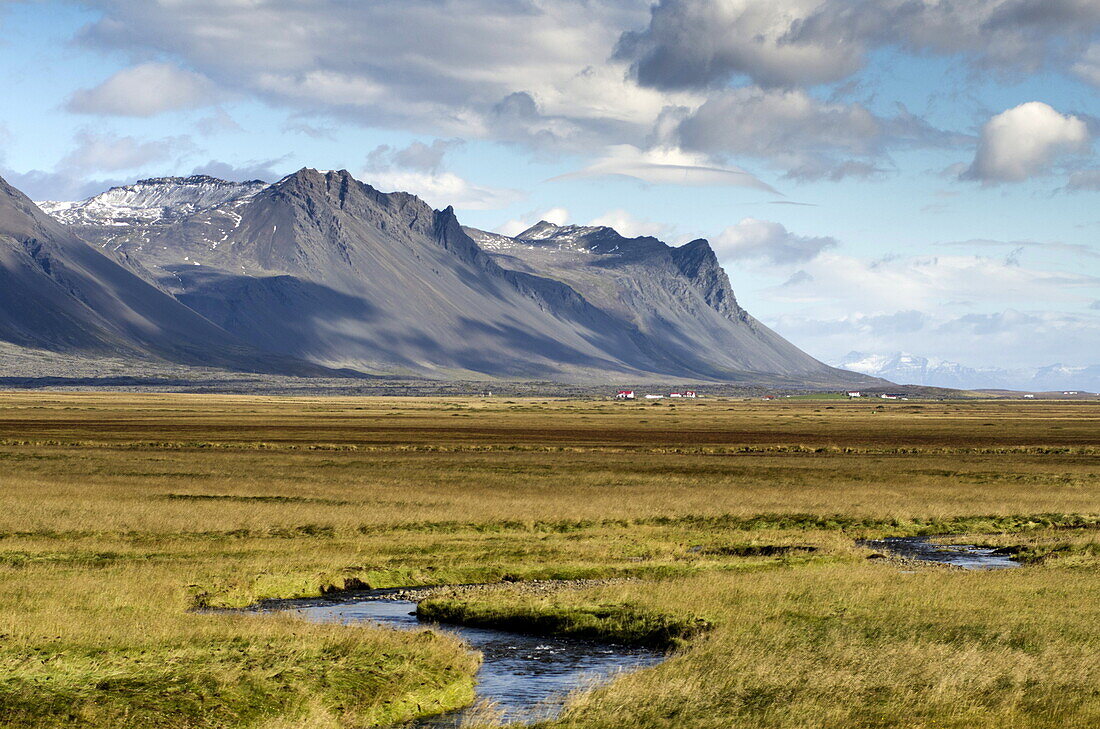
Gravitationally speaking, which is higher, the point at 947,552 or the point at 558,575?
the point at 947,552

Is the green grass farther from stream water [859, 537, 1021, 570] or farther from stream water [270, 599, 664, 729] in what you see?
stream water [859, 537, 1021, 570]

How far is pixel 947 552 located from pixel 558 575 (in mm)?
14542

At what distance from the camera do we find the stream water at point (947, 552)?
36219 mm

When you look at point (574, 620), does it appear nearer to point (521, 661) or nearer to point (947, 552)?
point (521, 661)

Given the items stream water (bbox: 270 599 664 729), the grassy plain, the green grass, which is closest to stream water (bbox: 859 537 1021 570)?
the grassy plain

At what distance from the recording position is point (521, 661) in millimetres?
23891

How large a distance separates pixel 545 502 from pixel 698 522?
8.56 meters

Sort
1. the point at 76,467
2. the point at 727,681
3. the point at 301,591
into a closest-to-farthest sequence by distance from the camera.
Result: the point at 727,681, the point at 301,591, the point at 76,467

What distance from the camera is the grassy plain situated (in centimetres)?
1891

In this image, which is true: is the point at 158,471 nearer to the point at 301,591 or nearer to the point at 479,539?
the point at 479,539

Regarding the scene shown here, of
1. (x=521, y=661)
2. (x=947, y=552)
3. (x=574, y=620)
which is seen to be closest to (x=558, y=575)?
(x=574, y=620)

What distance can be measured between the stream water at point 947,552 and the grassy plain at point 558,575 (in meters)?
1.23

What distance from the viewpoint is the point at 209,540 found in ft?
125

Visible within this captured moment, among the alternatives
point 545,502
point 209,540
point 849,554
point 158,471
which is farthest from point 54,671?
point 158,471
